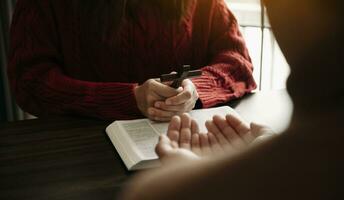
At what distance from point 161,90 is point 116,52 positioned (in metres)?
0.31

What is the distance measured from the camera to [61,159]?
1.11 m

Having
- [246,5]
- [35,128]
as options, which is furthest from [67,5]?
[246,5]

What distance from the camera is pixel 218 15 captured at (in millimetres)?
1677

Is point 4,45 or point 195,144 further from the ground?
point 195,144

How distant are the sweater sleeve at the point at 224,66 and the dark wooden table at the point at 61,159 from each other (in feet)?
0.29

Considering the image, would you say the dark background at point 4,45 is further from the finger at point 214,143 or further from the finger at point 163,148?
the finger at point 163,148

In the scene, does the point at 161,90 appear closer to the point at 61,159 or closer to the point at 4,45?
the point at 61,159

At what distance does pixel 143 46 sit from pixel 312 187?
3.85 ft

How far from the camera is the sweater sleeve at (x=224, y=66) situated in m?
1.46

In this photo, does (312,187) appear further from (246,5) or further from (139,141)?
(246,5)

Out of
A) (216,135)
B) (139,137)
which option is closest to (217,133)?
(216,135)

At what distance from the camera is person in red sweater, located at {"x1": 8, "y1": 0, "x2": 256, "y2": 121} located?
4.63 ft

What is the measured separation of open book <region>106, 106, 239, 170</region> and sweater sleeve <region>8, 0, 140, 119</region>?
0.12 metres

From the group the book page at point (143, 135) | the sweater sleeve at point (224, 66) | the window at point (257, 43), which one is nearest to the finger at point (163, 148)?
the book page at point (143, 135)
